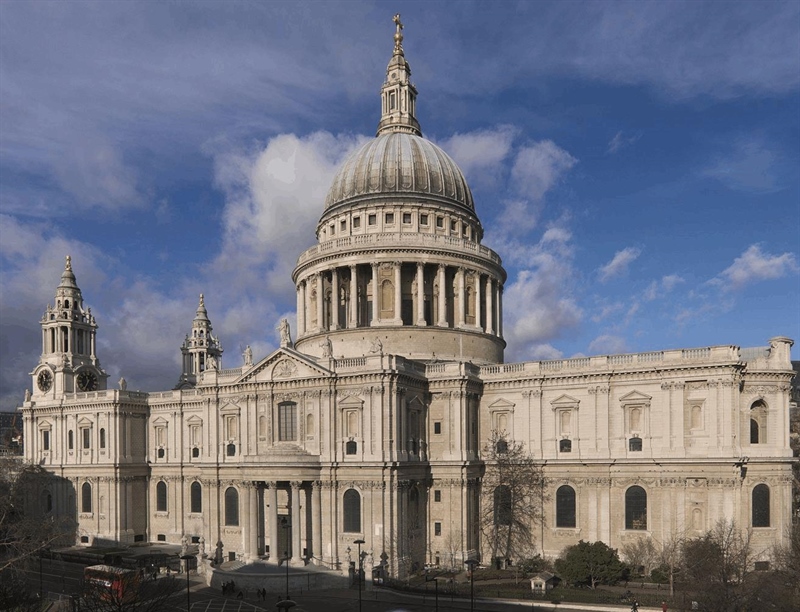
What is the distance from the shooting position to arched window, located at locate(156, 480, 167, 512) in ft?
276

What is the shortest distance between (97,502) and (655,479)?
60.5 m

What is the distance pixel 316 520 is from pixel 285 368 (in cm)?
1385

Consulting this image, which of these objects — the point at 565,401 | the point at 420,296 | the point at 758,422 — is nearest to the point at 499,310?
the point at 420,296

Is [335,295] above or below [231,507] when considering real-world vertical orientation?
above

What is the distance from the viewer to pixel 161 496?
84.3 meters

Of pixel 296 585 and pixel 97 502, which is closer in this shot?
pixel 296 585

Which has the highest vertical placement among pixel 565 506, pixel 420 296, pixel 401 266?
pixel 401 266

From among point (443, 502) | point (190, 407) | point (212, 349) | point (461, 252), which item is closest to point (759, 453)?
point (443, 502)

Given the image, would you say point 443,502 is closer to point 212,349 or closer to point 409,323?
point 409,323

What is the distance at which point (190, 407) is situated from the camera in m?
81.8

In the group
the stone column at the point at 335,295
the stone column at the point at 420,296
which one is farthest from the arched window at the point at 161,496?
the stone column at the point at 420,296

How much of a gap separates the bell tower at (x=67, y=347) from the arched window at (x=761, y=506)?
74.4 m

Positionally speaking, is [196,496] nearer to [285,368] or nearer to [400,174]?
[285,368]

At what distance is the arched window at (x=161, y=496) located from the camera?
8406cm
